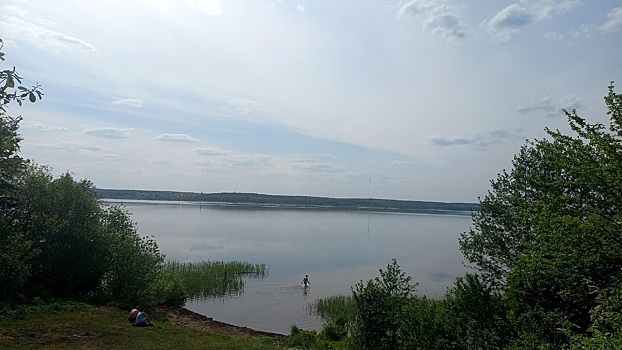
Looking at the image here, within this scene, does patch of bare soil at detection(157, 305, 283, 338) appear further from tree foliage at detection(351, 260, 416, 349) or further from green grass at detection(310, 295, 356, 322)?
tree foliage at detection(351, 260, 416, 349)

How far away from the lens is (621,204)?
8633mm

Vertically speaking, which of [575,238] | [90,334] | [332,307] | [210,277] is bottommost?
[332,307]

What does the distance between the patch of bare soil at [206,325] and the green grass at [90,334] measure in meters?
2.03

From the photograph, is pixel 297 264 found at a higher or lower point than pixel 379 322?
lower

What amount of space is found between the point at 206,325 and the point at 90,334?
780cm

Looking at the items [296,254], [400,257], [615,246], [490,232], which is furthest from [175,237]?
[615,246]

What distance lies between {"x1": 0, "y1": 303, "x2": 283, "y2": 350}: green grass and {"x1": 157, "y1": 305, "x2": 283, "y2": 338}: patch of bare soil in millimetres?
2027

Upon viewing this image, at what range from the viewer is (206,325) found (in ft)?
73.6

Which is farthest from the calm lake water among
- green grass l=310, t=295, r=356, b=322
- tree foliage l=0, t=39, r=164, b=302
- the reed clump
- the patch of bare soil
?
tree foliage l=0, t=39, r=164, b=302

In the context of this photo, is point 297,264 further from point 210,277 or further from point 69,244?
point 69,244

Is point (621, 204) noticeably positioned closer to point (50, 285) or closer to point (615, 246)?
point (615, 246)

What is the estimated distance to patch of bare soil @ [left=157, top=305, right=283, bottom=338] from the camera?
21516 millimetres

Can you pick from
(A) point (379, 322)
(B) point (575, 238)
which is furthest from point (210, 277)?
(B) point (575, 238)

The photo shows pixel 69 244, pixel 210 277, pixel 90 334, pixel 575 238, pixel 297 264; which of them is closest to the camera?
pixel 575 238
